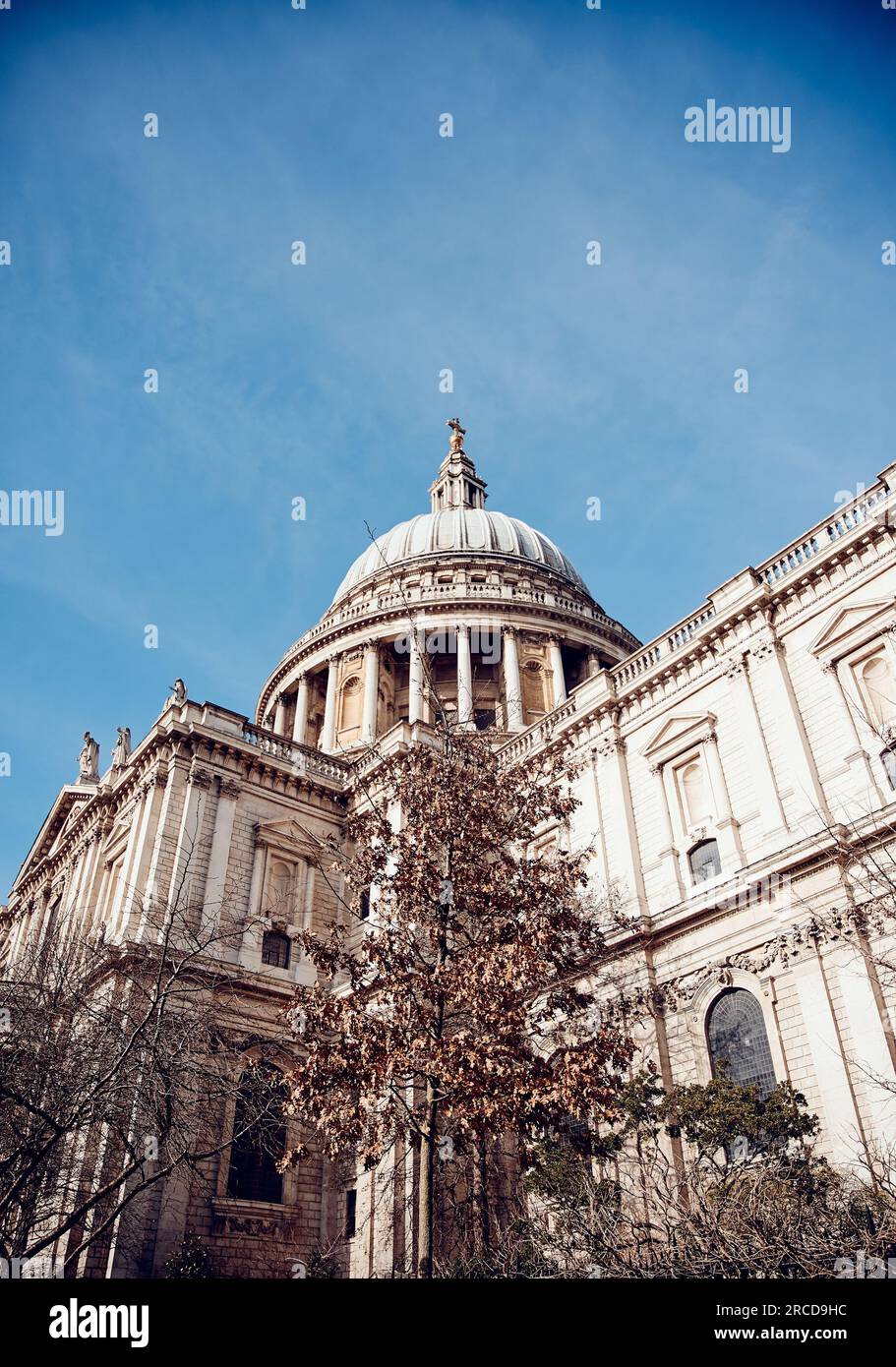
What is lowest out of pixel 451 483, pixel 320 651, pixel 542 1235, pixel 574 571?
pixel 542 1235

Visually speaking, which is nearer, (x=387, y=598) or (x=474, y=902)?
(x=474, y=902)

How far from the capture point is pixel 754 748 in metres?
22.0

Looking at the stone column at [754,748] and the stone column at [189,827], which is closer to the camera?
the stone column at [754,748]

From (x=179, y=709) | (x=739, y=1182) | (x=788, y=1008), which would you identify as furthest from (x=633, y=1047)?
(x=179, y=709)

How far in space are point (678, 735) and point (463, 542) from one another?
31283 mm

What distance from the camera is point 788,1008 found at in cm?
1875

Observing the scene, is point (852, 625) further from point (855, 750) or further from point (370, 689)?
point (370, 689)

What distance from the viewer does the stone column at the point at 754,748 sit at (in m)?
20.9

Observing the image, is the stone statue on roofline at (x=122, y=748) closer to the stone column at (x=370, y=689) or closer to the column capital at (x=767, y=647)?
the stone column at (x=370, y=689)

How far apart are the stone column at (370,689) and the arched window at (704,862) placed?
20800mm

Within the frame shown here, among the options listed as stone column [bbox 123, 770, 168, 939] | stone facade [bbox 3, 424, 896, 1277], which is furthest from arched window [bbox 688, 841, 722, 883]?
stone column [bbox 123, 770, 168, 939]

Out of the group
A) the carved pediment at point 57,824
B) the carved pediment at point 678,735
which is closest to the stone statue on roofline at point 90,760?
the carved pediment at point 57,824
